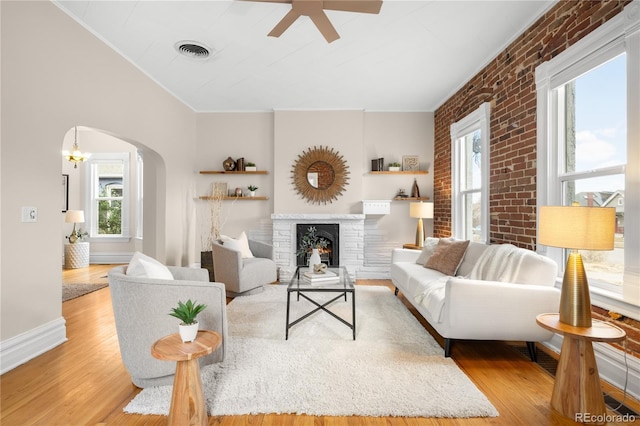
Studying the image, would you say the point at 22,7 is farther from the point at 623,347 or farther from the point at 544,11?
the point at 623,347

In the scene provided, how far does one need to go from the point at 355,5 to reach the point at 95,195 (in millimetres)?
6621

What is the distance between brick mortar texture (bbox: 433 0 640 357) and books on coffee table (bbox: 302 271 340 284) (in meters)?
1.85

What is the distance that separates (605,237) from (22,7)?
418 centimetres

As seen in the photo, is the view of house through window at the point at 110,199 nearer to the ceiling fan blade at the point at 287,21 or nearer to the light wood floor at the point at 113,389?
the light wood floor at the point at 113,389

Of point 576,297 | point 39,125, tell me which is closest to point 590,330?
point 576,297

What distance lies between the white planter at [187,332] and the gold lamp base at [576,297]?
2129mm

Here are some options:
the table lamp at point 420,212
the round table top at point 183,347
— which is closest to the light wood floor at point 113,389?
the round table top at point 183,347

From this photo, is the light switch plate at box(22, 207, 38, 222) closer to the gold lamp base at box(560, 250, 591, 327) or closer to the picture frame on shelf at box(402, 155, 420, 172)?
the gold lamp base at box(560, 250, 591, 327)

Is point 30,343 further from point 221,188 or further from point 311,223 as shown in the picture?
point 311,223

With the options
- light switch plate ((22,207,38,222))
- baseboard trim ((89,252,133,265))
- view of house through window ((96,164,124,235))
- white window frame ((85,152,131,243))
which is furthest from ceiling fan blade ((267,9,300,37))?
baseboard trim ((89,252,133,265))

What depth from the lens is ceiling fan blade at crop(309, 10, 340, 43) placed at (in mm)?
2469

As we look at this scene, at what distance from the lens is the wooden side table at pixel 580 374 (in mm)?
1703

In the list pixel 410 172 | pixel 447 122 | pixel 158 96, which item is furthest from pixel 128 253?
pixel 447 122

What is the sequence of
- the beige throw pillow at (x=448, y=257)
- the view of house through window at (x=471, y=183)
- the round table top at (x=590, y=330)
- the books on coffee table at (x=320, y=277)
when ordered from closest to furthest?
the round table top at (x=590, y=330) → the books on coffee table at (x=320, y=277) → the beige throw pillow at (x=448, y=257) → the view of house through window at (x=471, y=183)
